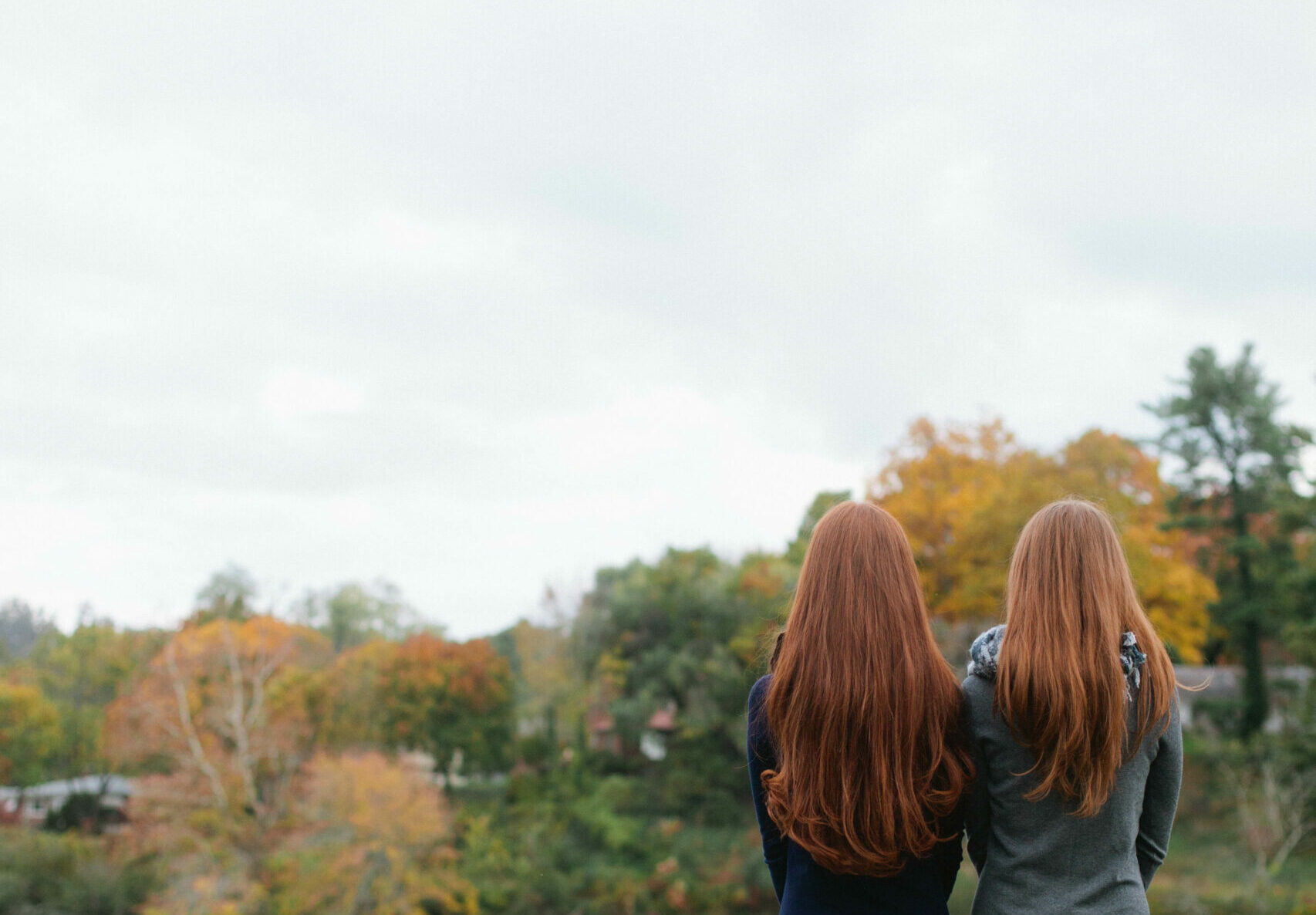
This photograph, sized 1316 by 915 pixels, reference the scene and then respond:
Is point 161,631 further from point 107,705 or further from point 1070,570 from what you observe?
point 1070,570

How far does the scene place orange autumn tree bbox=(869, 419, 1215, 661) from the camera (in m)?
15.3

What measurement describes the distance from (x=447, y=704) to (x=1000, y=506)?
11244 millimetres

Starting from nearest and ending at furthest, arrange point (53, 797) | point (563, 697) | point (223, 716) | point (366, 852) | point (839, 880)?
point (839, 880) → point (366, 852) → point (223, 716) → point (563, 697) → point (53, 797)

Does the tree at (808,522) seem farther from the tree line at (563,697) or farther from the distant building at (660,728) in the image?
the distant building at (660,728)

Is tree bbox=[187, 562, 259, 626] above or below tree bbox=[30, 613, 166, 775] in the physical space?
above

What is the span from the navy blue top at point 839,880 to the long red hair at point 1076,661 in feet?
0.85

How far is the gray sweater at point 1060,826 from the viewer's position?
174cm

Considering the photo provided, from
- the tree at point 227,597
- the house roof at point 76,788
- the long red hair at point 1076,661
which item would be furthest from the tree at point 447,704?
the long red hair at point 1076,661

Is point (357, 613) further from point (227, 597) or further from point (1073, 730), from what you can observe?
point (1073, 730)

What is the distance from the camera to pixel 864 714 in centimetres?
176

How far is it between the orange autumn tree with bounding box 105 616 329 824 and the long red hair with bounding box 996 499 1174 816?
638 inches

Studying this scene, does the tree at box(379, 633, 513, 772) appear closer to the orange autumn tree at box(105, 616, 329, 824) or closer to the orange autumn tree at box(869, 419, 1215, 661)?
the orange autumn tree at box(105, 616, 329, 824)

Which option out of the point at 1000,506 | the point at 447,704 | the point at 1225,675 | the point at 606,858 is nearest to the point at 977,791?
the point at 1000,506

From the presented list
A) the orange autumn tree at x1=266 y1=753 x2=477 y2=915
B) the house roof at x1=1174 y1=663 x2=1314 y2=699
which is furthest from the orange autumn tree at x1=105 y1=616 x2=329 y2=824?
the house roof at x1=1174 y1=663 x2=1314 y2=699
